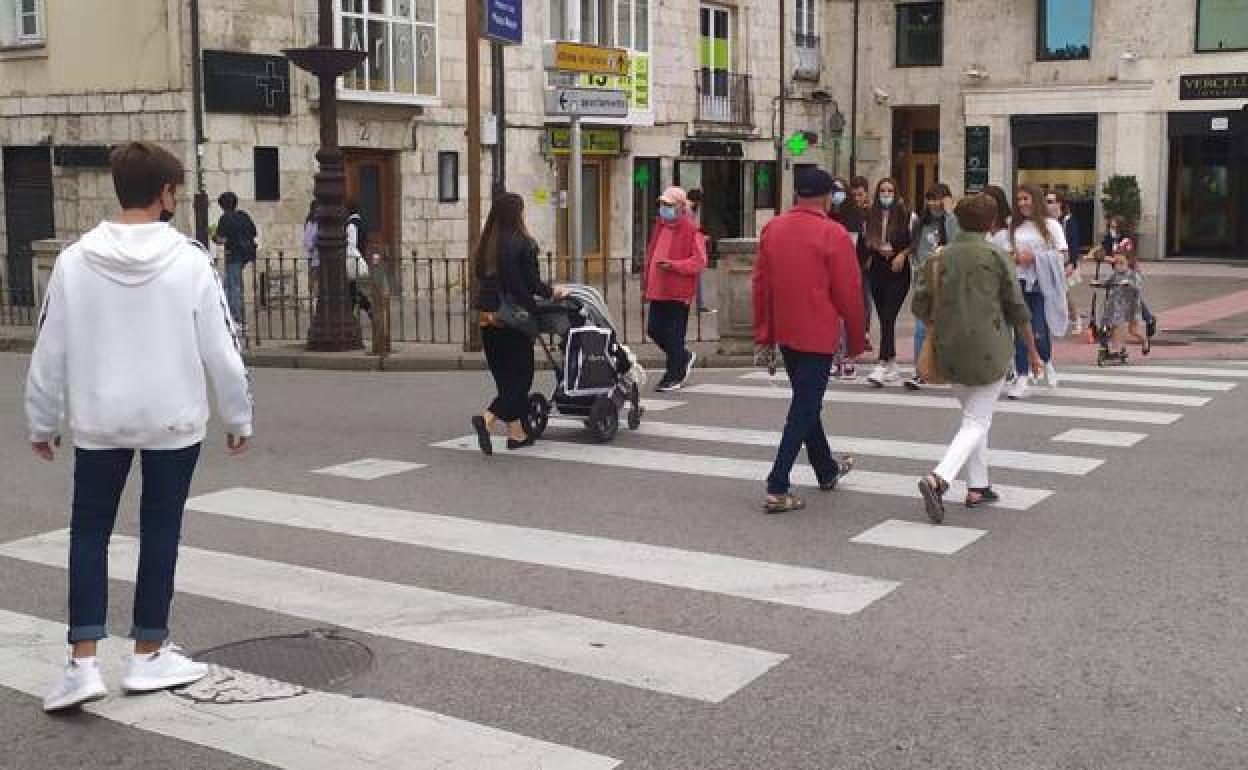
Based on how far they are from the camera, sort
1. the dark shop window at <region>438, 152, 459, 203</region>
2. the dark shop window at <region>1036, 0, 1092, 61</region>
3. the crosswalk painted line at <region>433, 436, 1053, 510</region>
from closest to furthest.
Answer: the crosswalk painted line at <region>433, 436, 1053, 510</region> < the dark shop window at <region>438, 152, 459, 203</region> < the dark shop window at <region>1036, 0, 1092, 61</region>

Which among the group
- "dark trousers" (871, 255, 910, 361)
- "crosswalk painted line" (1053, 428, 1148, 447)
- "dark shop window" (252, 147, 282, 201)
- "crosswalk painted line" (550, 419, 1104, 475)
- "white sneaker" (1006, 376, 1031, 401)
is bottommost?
"crosswalk painted line" (550, 419, 1104, 475)

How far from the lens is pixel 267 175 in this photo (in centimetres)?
2311

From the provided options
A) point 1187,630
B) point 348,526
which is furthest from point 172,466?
point 1187,630

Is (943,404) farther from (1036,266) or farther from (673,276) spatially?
(673,276)

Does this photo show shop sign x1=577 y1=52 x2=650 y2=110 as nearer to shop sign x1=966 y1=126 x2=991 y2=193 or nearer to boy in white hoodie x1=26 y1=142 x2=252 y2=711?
shop sign x1=966 y1=126 x2=991 y2=193

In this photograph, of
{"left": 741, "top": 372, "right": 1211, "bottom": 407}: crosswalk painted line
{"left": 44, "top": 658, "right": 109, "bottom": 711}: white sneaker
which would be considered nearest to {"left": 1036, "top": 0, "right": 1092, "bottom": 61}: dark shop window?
{"left": 741, "top": 372, "right": 1211, "bottom": 407}: crosswalk painted line

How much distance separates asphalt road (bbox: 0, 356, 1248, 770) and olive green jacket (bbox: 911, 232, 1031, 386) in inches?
32.3

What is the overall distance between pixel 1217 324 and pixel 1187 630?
47.9 ft

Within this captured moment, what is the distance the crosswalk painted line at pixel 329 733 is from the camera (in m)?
4.50

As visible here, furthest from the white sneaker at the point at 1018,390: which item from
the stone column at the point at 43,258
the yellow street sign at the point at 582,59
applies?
the stone column at the point at 43,258

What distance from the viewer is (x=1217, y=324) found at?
1912 centimetres

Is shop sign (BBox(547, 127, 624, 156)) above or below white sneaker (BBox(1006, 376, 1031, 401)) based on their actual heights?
above

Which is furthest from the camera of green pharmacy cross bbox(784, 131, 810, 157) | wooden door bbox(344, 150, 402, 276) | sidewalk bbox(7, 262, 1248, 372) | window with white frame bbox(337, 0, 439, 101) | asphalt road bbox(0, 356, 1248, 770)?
green pharmacy cross bbox(784, 131, 810, 157)

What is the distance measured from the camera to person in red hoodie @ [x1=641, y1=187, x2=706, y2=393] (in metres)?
12.8
